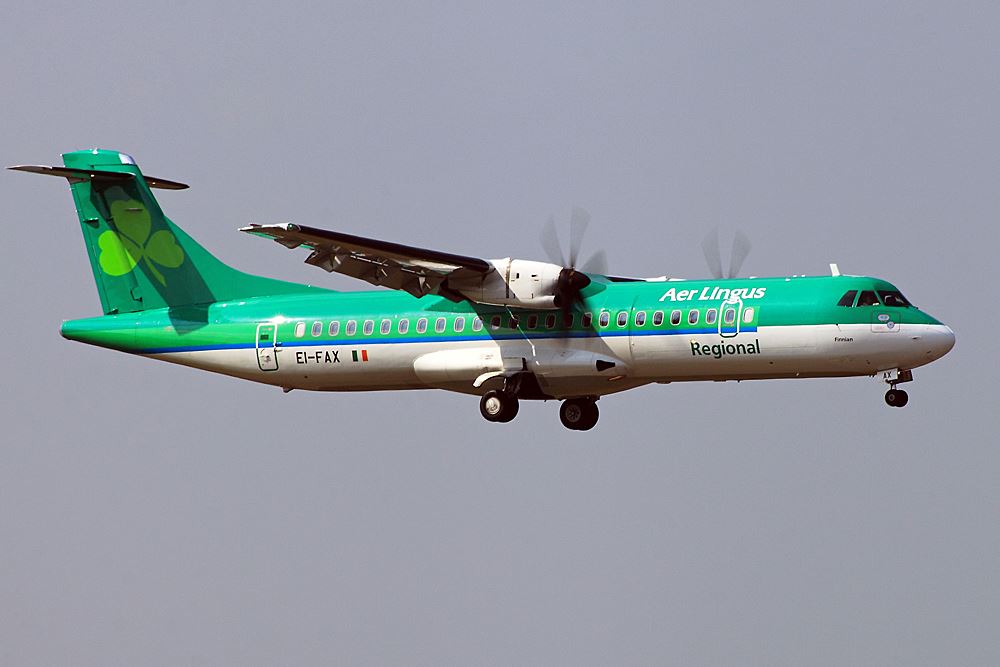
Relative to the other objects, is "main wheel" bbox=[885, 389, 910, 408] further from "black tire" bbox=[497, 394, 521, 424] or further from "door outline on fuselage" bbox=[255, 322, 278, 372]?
"door outline on fuselage" bbox=[255, 322, 278, 372]

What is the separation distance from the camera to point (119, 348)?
31688 millimetres

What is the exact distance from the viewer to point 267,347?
30703mm

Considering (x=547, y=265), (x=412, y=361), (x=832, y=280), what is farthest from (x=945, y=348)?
(x=412, y=361)

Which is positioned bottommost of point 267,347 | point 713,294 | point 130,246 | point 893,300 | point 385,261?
point 893,300

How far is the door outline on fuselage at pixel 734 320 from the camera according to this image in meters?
27.3

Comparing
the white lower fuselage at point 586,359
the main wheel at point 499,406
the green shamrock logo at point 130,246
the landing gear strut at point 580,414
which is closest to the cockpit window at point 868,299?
the white lower fuselage at point 586,359

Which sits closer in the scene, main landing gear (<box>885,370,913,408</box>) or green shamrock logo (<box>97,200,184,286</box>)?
main landing gear (<box>885,370,913,408</box>)

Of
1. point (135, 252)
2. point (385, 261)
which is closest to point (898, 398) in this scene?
point (385, 261)

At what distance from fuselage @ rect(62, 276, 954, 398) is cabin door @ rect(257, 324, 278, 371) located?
25 millimetres

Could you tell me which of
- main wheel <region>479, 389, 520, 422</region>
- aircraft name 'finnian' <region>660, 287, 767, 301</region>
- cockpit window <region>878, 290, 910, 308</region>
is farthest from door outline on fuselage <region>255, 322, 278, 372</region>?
cockpit window <region>878, 290, 910, 308</region>

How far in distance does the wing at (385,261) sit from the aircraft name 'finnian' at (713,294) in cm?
320

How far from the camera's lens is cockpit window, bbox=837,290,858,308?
26.9 metres

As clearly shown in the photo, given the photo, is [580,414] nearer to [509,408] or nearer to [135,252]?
[509,408]

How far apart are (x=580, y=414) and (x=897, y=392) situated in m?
6.36
